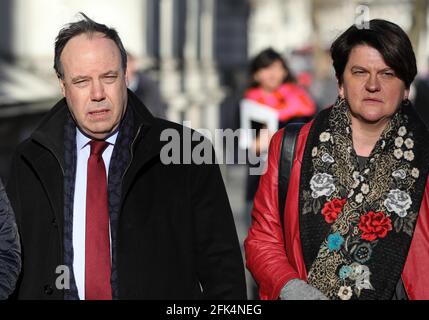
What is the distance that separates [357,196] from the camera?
359 cm

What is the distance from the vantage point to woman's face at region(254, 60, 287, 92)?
297 inches

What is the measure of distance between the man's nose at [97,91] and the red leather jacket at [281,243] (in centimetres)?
65

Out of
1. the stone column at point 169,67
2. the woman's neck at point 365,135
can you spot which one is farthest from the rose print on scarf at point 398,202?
the stone column at point 169,67

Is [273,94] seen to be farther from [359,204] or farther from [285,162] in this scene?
[359,204]

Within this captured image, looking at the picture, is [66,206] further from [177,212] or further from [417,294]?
[417,294]

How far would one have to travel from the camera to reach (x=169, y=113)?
1736cm

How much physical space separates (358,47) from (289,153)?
438mm

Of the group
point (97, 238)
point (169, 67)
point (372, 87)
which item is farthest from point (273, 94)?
→ point (169, 67)

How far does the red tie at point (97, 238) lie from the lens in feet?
11.5

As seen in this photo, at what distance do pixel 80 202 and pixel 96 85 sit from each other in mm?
399

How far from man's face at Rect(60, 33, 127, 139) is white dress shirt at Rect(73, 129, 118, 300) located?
0.07 m

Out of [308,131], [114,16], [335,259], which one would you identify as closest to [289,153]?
[308,131]

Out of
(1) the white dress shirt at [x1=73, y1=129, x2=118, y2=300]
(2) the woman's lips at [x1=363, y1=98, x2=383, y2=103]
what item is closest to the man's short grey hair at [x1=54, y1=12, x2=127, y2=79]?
(1) the white dress shirt at [x1=73, y1=129, x2=118, y2=300]

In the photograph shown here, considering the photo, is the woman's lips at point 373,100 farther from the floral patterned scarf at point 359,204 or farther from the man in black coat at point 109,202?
the man in black coat at point 109,202
